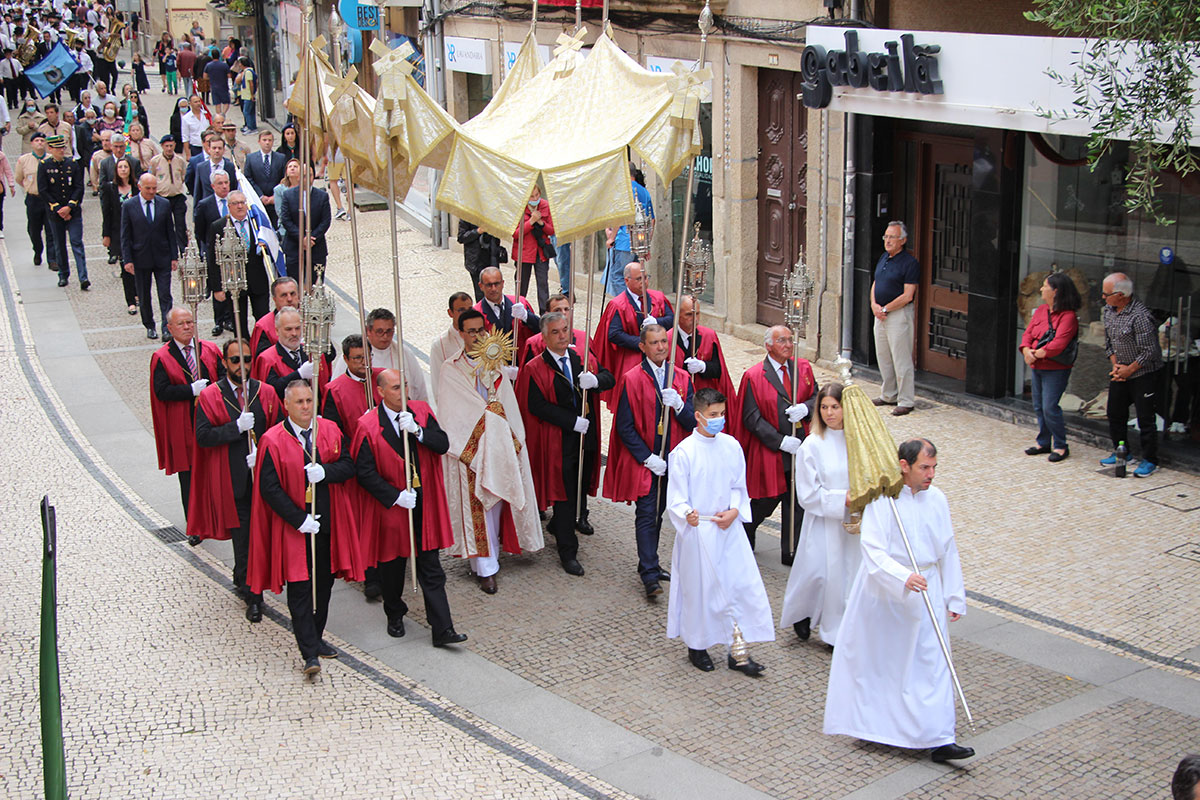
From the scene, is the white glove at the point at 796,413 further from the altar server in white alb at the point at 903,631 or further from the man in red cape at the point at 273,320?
the man in red cape at the point at 273,320

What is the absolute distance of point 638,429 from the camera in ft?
32.1

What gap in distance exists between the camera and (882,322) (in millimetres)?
13539

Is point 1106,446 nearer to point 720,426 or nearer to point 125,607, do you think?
point 720,426

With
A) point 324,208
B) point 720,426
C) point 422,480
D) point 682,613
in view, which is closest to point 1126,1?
point 720,426

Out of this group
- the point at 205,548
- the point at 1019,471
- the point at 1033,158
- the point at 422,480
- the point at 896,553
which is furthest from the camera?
the point at 1033,158

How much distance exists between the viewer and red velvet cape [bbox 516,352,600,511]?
10234 millimetres

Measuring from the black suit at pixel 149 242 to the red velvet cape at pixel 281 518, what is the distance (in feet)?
28.1

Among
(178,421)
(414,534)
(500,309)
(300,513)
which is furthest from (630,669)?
(178,421)

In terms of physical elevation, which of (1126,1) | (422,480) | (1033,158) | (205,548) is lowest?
(205,548)

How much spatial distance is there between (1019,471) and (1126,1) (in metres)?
4.54

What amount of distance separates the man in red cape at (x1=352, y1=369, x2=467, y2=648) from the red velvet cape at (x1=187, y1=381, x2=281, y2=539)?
3.53 ft

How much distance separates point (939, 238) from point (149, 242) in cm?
864

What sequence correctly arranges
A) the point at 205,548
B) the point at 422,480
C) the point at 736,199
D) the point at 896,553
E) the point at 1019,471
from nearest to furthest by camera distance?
the point at 896,553 < the point at 422,480 < the point at 205,548 < the point at 1019,471 < the point at 736,199

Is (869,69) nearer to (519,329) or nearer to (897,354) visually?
(897,354)
